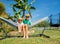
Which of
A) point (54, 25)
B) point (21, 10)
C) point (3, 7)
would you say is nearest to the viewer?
point (21, 10)

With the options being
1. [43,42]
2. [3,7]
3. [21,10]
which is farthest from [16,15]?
[43,42]

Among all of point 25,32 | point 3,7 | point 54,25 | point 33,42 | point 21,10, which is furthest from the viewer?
point 3,7

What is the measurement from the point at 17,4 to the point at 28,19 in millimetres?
10707

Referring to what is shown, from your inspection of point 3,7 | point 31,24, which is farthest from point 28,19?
point 3,7

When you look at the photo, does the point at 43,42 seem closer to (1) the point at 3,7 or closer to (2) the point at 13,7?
(2) the point at 13,7

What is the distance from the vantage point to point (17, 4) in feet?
77.6

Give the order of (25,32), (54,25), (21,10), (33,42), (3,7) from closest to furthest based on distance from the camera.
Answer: (33,42), (25,32), (21,10), (54,25), (3,7)

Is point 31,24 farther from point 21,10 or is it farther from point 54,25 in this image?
point 54,25

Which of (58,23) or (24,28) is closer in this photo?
(24,28)

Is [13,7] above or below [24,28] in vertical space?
above

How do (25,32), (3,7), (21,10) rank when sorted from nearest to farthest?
(25,32), (21,10), (3,7)

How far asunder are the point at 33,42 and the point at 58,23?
14.1 metres

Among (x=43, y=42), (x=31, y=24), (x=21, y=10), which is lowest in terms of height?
(x=43, y=42)

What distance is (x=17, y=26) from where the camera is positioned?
42.7ft
